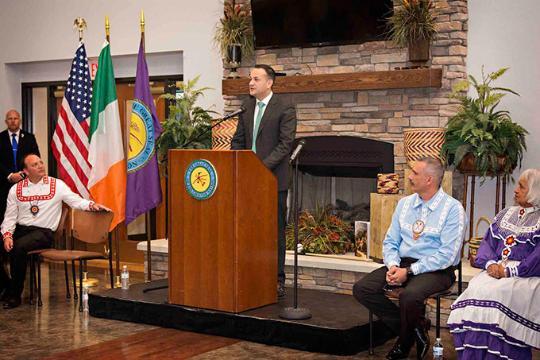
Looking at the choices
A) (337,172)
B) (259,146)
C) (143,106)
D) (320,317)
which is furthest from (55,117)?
(320,317)

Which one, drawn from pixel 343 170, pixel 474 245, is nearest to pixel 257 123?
pixel 343 170

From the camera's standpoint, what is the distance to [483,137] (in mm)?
6004

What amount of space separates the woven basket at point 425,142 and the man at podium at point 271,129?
1116 mm

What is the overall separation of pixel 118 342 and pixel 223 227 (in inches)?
40.4

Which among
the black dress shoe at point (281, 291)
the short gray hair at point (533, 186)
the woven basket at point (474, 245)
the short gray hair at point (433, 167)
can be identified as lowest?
the black dress shoe at point (281, 291)

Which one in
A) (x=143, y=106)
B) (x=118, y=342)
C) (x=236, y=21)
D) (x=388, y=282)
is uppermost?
(x=236, y=21)

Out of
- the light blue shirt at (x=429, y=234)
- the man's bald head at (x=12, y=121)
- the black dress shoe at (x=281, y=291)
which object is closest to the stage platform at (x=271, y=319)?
the black dress shoe at (x=281, y=291)

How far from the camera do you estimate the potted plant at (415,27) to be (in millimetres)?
6441

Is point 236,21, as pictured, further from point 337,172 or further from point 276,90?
point 337,172

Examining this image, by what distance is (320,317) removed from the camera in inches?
213

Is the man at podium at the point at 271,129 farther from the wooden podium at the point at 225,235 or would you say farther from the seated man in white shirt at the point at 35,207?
the seated man in white shirt at the point at 35,207

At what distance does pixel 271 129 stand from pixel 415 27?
1.54 meters

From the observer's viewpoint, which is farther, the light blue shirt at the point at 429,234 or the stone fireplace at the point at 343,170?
the stone fireplace at the point at 343,170

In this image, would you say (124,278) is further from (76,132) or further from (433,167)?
(433,167)
